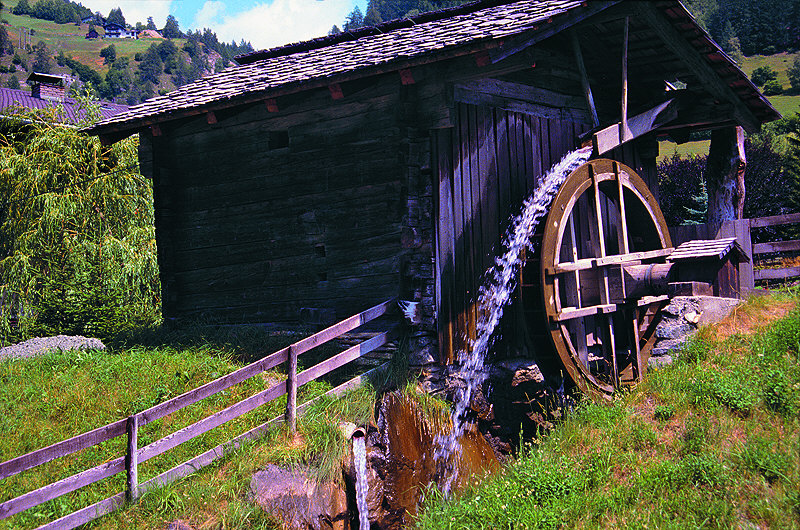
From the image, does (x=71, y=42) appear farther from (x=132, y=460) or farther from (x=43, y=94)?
(x=132, y=460)

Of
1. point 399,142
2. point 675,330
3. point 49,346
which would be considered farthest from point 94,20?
point 675,330

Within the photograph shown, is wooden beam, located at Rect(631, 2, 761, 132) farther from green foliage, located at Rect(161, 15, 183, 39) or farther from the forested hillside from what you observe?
green foliage, located at Rect(161, 15, 183, 39)

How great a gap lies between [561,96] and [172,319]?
20.8ft

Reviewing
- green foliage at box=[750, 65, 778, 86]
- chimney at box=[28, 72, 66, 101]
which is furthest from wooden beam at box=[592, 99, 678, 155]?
green foliage at box=[750, 65, 778, 86]

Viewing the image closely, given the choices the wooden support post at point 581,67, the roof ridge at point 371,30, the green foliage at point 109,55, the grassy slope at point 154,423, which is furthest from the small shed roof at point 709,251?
the green foliage at point 109,55

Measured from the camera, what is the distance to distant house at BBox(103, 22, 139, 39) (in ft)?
494

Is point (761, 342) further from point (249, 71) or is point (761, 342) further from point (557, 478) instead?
point (249, 71)

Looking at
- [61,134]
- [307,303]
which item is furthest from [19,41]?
[307,303]

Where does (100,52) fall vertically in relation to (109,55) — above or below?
above

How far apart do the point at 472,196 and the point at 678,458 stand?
356 cm

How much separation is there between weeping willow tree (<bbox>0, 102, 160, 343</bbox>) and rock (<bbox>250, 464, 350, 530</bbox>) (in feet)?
20.4

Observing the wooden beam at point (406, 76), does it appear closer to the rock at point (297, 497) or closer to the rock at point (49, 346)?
the rock at point (297, 497)

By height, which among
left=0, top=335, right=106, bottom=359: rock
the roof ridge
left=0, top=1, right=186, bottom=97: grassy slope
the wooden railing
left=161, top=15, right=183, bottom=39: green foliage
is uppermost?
left=161, top=15, right=183, bottom=39: green foliage

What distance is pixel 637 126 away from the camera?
7781 millimetres
